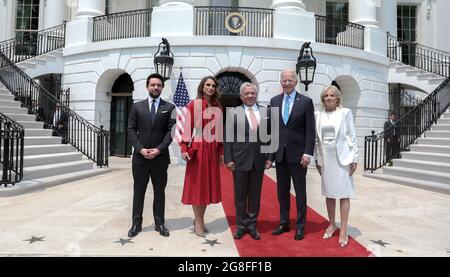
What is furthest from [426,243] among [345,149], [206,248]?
[206,248]

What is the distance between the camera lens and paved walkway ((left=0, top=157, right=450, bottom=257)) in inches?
160

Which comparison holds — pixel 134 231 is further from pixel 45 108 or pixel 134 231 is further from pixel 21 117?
pixel 45 108

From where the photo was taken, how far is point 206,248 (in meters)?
4.10

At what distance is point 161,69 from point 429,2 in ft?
56.6

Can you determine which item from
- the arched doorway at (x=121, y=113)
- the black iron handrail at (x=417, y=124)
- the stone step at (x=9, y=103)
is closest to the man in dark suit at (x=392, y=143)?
the black iron handrail at (x=417, y=124)

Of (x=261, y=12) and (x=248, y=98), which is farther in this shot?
(x=261, y=12)

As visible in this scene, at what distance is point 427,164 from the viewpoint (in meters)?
9.33

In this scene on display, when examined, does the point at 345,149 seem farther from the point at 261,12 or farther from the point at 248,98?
the point at 261,12

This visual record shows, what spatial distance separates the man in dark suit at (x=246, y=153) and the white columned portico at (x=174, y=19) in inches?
395

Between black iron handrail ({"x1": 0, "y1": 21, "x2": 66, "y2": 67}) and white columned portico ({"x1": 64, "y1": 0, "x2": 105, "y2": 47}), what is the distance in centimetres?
139

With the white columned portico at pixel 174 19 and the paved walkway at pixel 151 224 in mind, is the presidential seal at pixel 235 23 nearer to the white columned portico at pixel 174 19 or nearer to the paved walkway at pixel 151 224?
the white columned portico at pixel 174 19

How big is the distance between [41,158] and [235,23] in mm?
8693

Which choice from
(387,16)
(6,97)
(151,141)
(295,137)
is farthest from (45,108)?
(387,16)

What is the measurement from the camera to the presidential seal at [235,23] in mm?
13664
